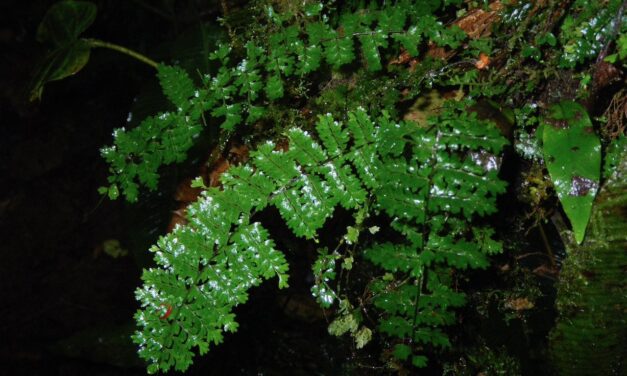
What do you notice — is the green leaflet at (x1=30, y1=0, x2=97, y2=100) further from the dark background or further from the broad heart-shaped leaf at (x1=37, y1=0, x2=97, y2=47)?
the dark background

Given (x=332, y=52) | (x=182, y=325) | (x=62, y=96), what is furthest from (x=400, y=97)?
(x=62, y=96)

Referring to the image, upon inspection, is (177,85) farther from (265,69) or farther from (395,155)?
(395,155)

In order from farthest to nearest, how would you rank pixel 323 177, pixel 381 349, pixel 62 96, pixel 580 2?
pixel 62 96, pixel 381 349, pixel 323 177, pixel 580 2

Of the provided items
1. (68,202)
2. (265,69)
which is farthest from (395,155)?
(68,202)

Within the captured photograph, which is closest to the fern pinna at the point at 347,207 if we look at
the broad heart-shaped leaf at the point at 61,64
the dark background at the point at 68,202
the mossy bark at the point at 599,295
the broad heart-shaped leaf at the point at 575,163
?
the broad heart-shaped leaf at the point at 575,163

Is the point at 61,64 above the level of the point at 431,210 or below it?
above

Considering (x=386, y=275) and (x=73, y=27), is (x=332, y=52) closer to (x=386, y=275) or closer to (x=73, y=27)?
(x=386, y=275)

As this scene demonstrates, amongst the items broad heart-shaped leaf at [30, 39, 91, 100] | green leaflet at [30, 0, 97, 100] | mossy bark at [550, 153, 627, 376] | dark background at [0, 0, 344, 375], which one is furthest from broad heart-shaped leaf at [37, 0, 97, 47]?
mossy bark at [550, 153, 627, 376]
